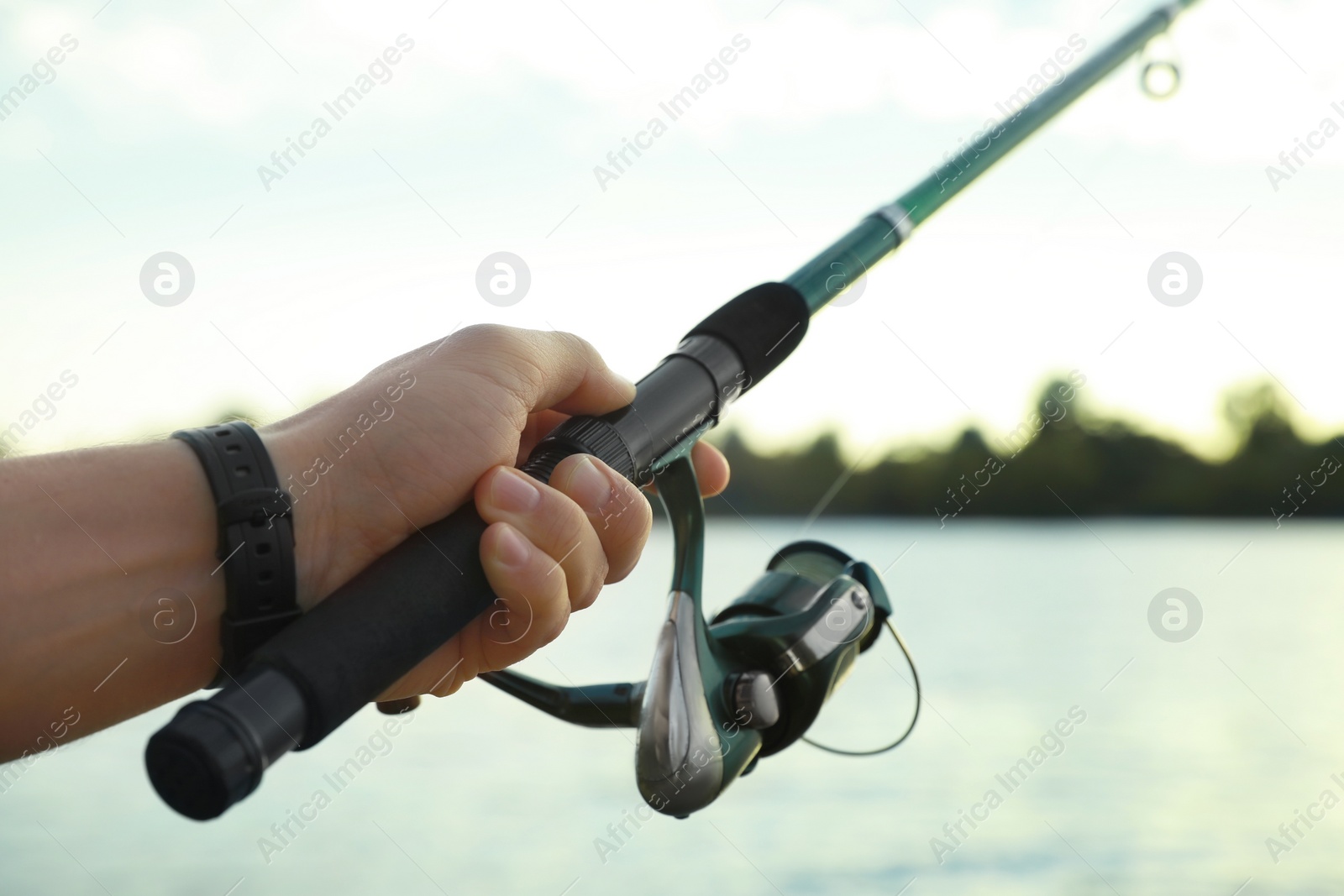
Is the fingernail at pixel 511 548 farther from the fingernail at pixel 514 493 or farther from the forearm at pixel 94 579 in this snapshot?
the forearm at pixel 94 579

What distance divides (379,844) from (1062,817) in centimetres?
371

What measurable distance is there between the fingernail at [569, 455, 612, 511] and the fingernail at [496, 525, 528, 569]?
0.29 ft

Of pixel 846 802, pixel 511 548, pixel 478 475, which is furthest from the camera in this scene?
pixel 846 802

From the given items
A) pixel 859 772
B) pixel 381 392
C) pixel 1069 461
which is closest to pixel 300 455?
pixel 381 392

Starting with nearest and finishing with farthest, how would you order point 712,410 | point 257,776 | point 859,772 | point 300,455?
point 257,776, point 300,455, point 712,410, point 859,772

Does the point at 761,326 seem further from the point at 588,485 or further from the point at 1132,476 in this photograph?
the point at 1132,476

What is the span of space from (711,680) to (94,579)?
0.58 metres

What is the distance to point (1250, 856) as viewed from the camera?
585 cm

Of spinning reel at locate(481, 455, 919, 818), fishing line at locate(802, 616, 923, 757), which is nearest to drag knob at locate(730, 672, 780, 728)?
spinning reel at locate(481, 455, 919, 818)

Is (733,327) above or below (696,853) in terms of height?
above

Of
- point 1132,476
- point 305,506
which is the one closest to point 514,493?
point 305,506

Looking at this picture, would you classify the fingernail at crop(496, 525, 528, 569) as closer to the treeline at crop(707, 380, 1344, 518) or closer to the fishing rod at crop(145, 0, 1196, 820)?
the fishing rod at crop(145, 0, 1196, 820)

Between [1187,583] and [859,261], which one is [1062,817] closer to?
[859,261]

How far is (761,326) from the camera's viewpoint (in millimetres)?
1288
